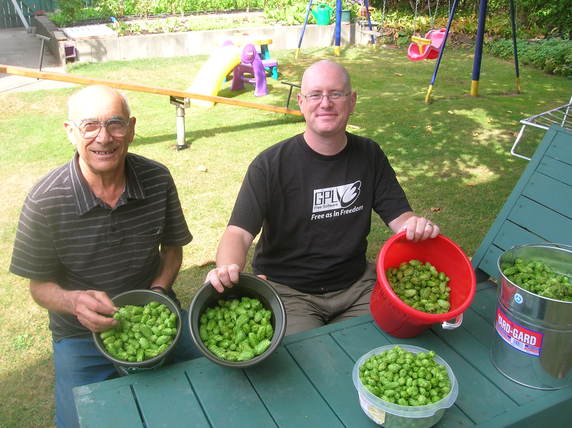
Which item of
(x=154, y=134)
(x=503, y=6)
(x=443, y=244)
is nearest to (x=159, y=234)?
(x=443, y=244)

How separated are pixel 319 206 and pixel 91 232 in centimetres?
103

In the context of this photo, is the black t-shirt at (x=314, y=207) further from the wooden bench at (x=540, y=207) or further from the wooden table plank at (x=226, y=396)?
the wooden table plank at (x=226, y=396)

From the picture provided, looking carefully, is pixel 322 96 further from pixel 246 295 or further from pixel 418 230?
pixel 246 295

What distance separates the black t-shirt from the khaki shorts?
36 mm

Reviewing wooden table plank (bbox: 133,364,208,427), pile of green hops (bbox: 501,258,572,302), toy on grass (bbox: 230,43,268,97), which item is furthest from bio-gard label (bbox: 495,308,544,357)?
toy on grass (bbox: 230,43,268,97)

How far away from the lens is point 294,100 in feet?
28.0

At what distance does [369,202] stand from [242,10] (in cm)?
1286

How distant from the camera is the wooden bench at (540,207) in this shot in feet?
7.68

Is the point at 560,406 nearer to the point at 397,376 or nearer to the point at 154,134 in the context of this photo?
the point at 397,376

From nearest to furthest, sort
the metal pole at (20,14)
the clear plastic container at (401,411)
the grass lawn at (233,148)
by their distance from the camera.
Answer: the clear plastic container at (401,411) → the grass lawn at (233,148) → the metal pole at (20,14)

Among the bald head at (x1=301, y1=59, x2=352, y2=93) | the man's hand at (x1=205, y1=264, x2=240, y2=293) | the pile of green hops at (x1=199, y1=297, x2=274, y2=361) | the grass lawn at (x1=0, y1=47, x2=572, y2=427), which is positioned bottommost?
the grass lawn at (x1=0, y1=47, x2=572, y2=427)

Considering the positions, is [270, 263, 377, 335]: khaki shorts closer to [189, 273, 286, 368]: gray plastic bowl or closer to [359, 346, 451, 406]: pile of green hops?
[189, 273, 286, 368]: gray plastic bowl

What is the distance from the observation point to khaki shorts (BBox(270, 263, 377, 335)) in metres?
2.53

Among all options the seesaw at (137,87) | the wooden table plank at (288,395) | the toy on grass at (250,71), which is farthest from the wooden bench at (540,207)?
the toy on grass at (250,71)
